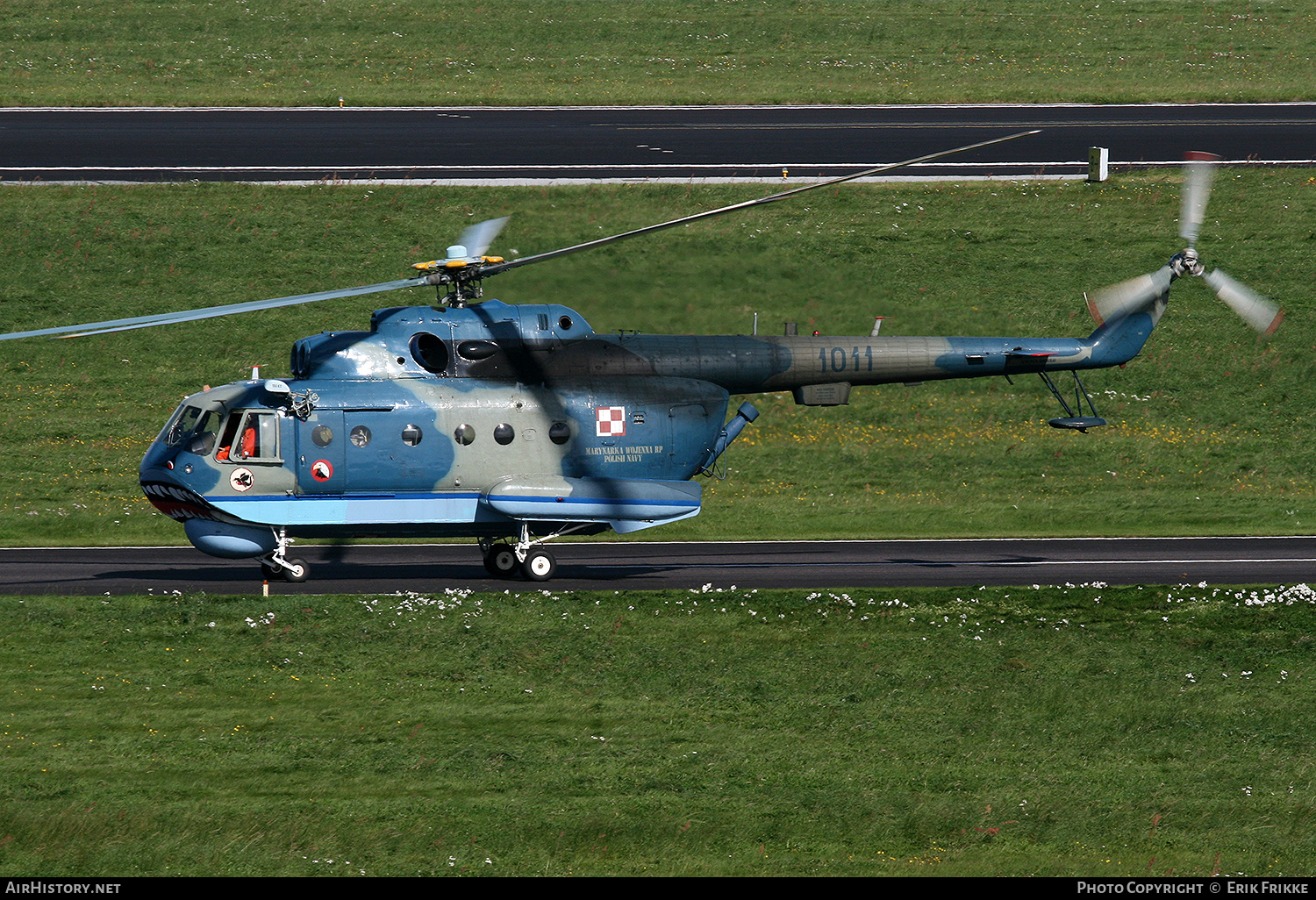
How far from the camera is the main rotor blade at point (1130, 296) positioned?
26.4m

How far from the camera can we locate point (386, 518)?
76.8ft

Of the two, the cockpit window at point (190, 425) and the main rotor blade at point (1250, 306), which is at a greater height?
the main rotor blade at point (1250, 306)

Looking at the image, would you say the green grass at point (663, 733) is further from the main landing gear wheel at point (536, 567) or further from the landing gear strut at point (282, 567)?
the landing gear strut at point (282, 567)

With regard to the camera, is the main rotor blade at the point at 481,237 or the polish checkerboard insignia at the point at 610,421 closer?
the main rotor blade at the point at 481,237

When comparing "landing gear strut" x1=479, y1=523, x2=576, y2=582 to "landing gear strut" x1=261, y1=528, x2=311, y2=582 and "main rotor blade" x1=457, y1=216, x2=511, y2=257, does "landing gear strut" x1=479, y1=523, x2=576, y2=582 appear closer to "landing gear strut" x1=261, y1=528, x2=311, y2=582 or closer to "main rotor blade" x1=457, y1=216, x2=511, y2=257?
"landing gear strut" x1=261, y1=528, x2=311, y2=582

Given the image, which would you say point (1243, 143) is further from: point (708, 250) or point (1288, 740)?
point (1288, 740)

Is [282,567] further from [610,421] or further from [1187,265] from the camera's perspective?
[1187,265]

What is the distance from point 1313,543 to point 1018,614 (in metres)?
9.83

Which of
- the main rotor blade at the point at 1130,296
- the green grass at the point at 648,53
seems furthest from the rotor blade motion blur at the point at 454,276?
the green grass at the point at 648,53

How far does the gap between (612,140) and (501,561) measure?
25592mm

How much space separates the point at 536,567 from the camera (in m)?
24.5

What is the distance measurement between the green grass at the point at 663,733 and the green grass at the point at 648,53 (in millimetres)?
34184

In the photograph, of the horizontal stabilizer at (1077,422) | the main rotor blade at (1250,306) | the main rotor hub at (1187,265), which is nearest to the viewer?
the main rotor blade at (1250,306)

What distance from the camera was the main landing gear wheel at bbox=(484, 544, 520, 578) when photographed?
81.7 feet
